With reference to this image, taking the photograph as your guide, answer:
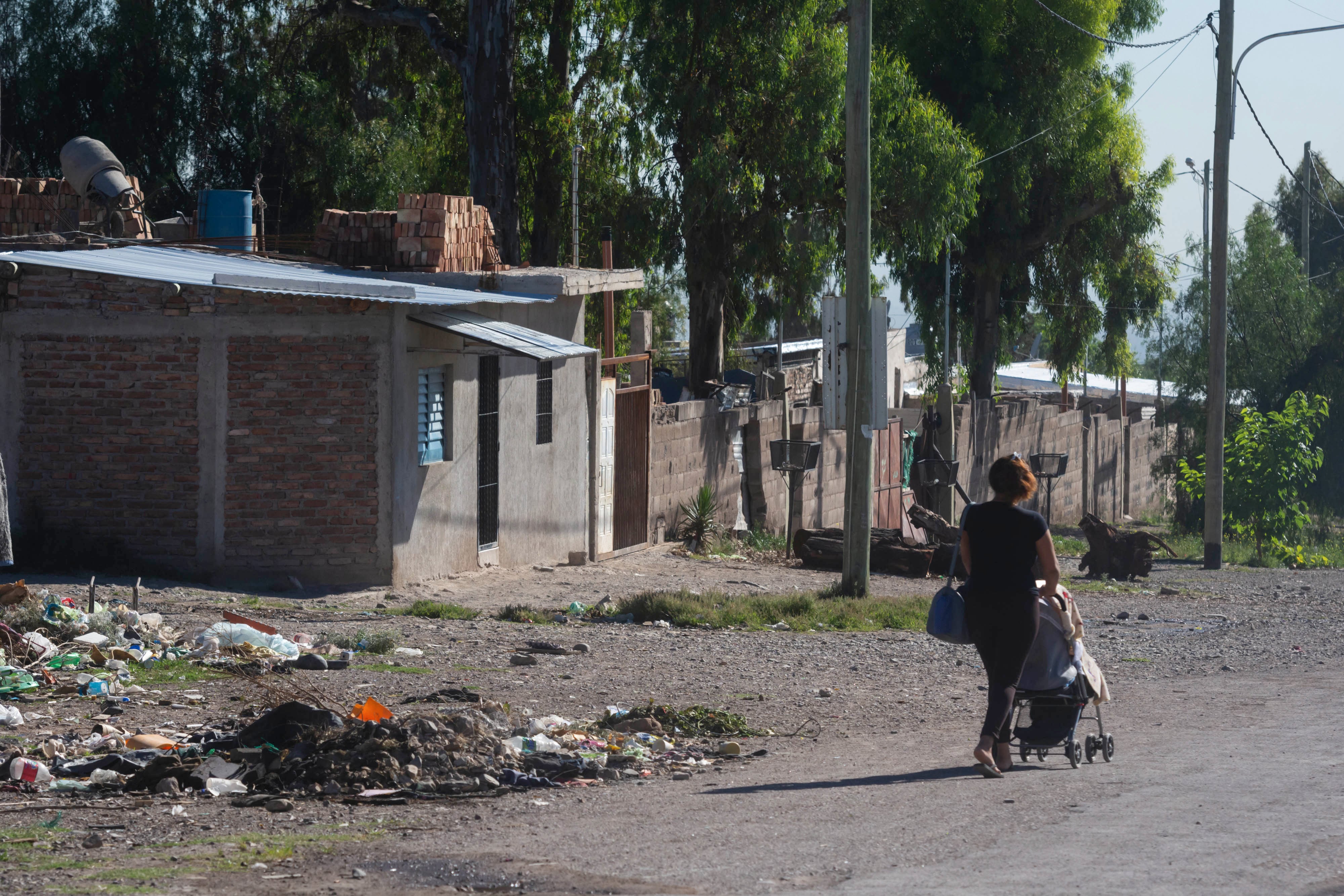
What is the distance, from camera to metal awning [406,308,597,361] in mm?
13789

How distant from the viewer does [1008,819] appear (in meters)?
6.09

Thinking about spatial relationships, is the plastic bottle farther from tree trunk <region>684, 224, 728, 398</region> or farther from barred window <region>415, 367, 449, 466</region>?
tree trunk <region>684, 224, 728, 398</region>

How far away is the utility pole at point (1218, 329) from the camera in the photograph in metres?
20.4

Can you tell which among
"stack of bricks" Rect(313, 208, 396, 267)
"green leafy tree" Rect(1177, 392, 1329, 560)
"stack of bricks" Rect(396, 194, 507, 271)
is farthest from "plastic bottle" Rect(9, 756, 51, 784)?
"green leafy tree" Rect(1177, 392, 1329, 560)

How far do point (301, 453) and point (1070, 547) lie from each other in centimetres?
1469

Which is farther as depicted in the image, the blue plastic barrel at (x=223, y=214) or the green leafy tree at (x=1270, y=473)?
the green leafy tree at (x=1270, y=473)

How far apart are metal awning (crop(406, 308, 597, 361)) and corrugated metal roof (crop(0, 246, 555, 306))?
0.21m

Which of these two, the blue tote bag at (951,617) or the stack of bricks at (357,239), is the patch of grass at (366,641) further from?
the stack of bricks at (357,239)

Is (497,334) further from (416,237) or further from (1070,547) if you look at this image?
(1070,547)

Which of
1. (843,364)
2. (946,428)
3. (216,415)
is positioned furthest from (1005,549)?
(946,428)

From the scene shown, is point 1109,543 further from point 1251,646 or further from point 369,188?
point 369,188

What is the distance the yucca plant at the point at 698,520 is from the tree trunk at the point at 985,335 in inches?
540

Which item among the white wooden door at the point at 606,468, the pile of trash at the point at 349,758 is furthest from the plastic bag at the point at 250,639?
the white wooden door at the point at 606,468

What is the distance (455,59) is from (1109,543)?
12.9 metres
